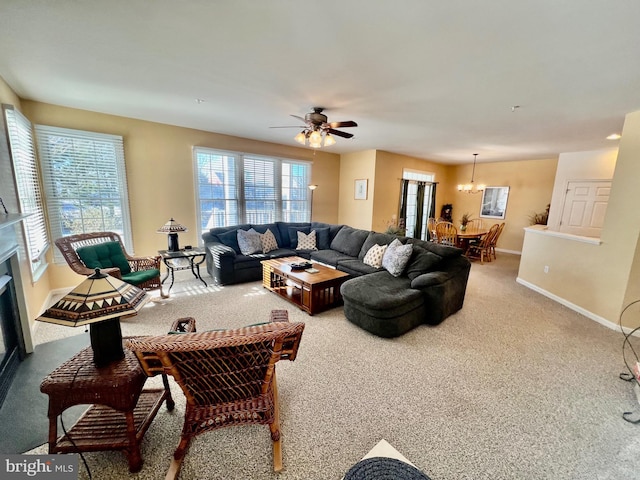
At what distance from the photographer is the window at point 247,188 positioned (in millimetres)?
4824

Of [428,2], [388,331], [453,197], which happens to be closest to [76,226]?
[388,331]

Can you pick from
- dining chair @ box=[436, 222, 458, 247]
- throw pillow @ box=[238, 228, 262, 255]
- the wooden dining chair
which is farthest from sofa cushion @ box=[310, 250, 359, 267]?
the wooden dining chair

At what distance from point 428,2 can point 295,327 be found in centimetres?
195

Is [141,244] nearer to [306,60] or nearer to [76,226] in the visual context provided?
[76,226]

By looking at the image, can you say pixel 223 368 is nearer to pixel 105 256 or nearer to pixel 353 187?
pixel 105 256

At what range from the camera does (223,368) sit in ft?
4.08

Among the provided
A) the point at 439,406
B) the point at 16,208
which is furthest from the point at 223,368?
the point at 16,208

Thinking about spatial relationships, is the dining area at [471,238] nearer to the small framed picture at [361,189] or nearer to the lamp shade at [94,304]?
the small framed picture at [361,189]

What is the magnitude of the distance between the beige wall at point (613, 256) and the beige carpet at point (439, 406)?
1.46ft

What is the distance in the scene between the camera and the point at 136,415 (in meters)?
1.56

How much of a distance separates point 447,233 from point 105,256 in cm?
647

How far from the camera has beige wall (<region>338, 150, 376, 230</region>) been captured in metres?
6.08

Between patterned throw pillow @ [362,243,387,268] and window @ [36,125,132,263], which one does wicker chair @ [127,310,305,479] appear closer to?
patterned throw pillow @ [362,243,387,268]

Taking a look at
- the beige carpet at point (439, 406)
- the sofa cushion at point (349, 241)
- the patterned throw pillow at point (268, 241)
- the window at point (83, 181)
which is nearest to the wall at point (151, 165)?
the window at point (83, 181)
